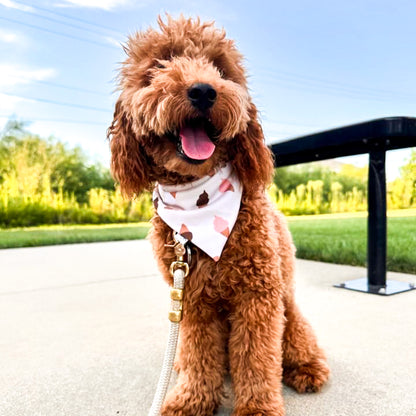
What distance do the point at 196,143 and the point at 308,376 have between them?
1282 millimetres

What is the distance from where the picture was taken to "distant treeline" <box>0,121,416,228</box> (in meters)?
11.2

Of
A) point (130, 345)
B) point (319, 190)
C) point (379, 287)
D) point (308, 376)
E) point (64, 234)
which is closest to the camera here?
point (308, 376)

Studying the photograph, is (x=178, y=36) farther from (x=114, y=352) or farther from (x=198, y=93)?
(x=114, y=352)

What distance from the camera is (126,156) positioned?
1.98 metres

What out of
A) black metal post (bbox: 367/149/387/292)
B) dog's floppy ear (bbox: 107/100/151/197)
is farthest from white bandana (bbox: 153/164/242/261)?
black metal post (bbox: 367/149/387/292)

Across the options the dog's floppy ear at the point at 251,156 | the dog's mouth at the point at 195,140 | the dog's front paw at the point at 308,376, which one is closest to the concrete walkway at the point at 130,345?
the dog's front paw at the point at 308,376

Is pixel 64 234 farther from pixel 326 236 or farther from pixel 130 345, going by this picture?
pixel 130 345

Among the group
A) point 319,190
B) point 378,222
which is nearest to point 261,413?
point 378,222

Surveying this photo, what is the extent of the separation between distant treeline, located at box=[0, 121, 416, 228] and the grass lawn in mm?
364

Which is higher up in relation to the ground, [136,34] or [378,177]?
[136,34]

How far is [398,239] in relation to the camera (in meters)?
6.33

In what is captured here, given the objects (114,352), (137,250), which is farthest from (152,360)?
(137,250)

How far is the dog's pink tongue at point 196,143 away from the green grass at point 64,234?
701 centimetres

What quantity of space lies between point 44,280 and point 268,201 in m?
3.96
